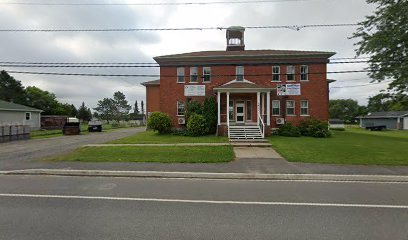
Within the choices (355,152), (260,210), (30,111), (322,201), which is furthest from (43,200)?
(30,111)

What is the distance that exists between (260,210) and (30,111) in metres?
42.4

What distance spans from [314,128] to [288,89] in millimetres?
4691

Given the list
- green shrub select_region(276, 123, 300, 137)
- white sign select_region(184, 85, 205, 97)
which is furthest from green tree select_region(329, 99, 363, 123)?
white sign select_region(184, 85, 205, 97)

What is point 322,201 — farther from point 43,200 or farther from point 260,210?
point 43,200

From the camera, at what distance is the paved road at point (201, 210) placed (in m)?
4.34

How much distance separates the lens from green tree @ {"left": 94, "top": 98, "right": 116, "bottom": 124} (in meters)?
109

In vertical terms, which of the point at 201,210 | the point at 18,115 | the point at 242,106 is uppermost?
the point at 242,106

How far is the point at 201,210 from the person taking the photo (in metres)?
5.47

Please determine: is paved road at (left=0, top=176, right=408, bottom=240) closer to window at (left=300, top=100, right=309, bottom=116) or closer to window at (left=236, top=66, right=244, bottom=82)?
window at (left=300, top=100, right=309, bottom=116)

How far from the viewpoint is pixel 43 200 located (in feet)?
20.2

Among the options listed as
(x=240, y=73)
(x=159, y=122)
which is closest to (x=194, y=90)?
(x=240, y=73)

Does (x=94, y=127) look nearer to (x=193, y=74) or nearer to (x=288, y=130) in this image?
(x=193, y=74)

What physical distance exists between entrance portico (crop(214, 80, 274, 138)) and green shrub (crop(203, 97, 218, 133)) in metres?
0.61

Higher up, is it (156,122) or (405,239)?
(156,122)
